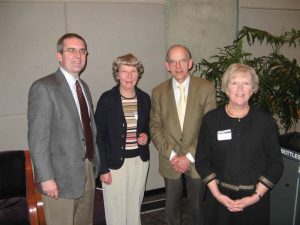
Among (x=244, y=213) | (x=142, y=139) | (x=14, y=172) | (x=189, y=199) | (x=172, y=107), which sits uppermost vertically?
(x=172, y=107)

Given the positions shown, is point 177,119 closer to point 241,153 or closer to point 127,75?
point 127,75

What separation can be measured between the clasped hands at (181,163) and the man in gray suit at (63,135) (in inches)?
25.8

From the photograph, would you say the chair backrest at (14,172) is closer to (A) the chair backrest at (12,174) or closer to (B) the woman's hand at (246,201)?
(A) the chair backrest at (12,174)

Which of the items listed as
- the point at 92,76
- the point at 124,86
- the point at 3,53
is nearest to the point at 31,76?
the point at 3,53

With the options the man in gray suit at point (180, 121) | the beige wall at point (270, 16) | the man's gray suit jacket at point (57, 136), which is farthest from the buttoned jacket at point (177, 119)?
the beige wall at point (270, 16)

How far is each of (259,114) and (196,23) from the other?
6.16 ft

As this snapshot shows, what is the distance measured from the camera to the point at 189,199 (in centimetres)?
237

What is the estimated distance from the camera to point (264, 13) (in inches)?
149

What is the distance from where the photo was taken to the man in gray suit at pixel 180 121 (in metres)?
2.21

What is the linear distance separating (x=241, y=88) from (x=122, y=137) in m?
0.95

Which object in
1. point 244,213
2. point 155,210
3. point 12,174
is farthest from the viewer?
point 155,210

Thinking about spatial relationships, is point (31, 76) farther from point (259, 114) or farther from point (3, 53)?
point (259, 114)

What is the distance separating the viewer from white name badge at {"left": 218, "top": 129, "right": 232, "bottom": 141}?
1748mm

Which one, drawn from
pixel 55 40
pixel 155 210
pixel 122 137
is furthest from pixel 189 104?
pixel 155 210
